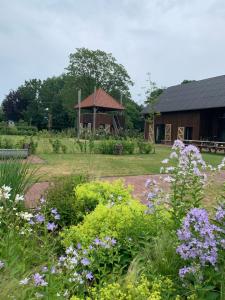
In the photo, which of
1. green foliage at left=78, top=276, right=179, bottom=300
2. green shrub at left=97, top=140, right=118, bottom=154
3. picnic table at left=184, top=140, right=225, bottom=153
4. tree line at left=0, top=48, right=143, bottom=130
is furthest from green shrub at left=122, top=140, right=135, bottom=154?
tree line at left=0, top=48, right=143, bottom=130

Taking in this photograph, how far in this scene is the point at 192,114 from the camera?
35.6 metres

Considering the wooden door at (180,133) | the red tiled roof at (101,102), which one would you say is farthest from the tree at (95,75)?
the wooden door at (180,133)

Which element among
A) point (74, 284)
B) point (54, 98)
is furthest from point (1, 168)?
point (54, 98)

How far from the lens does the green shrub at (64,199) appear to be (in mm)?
5363

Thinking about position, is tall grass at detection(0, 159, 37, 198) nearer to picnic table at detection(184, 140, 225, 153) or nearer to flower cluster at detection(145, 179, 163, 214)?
flower cluster at detection(145, 179, 163, 214)

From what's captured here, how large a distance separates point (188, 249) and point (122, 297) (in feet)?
1.83

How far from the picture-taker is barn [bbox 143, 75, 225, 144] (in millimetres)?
33812

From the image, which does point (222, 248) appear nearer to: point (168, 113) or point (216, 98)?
point (216, 98)

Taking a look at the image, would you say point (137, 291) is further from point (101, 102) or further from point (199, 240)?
point (101, 102)

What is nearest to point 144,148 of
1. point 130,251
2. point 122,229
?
point 122,229

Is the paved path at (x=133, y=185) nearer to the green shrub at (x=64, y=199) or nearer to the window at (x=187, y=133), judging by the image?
the green shrub at (x=64, y=199)

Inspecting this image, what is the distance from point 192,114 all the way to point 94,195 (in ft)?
103

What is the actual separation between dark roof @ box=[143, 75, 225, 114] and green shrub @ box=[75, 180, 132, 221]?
26.9 meters

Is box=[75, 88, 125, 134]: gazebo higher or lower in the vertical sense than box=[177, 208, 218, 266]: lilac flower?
higher
